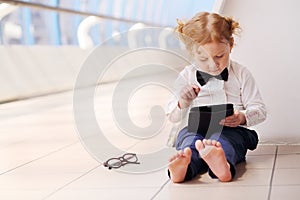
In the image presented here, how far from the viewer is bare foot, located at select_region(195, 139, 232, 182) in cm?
178

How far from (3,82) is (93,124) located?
3.10 metres

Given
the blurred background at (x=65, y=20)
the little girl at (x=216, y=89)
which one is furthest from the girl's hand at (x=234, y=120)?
the blurred background at (x=65, y=20)

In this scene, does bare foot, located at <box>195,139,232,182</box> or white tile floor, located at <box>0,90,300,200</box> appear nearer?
white tile floor, located at <box>0,90,300,200</box>

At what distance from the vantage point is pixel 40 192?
180 cm

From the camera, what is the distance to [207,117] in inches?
82.0

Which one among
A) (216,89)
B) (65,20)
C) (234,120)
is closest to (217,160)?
(234,120)

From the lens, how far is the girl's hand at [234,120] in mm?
2045

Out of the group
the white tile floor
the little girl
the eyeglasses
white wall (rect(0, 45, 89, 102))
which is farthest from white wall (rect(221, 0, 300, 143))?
white wall (rect(0, 45, 89, 102))

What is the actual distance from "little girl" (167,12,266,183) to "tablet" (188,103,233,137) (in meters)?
0.02

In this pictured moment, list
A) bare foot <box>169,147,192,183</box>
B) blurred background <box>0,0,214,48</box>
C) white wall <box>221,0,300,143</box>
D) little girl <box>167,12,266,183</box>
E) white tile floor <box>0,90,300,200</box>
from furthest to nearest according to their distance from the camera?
blurred background <box>0,0,214,48</box>, white wall <box>221,0,300,143</box>, little girl <box>167,12,266,183</box>, bare foot <box>169,147,192,183</box>, white tile floor <box>0,90,300,200</box>

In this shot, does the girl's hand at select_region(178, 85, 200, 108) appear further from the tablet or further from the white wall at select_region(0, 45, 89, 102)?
the white wall at select_region(0, 45, 89, 102)

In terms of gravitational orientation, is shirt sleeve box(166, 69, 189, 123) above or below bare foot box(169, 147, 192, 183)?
above

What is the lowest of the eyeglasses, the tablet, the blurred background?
the blurred background

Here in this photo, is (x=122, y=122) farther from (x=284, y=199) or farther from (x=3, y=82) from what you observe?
(x=3, y=82)
